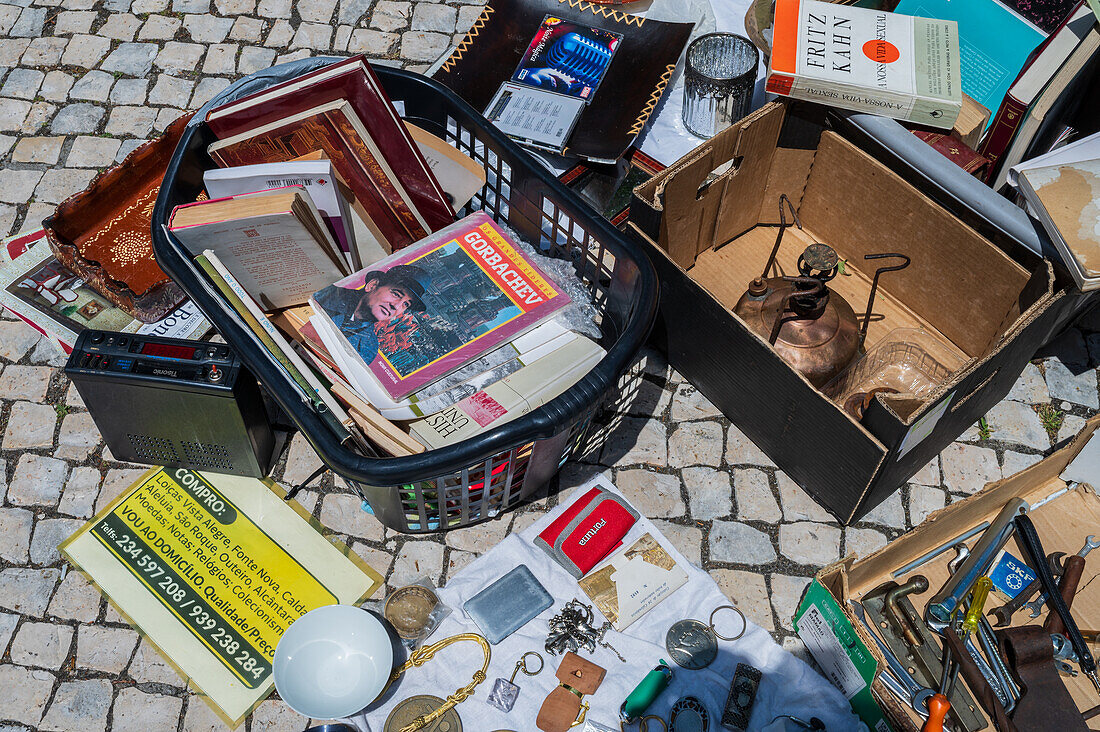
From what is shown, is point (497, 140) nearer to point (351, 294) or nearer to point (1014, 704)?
point (351, 294)

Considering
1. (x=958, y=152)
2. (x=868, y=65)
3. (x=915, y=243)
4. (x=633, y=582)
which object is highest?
(x=868, y=65)

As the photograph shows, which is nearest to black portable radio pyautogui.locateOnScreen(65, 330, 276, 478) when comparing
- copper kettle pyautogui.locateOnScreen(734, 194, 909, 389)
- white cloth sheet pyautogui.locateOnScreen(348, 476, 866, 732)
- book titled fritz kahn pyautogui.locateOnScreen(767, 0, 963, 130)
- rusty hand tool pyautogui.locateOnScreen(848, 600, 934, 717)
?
white cloth sheet pyautogui.locateOnScreen(348, 476, 866, 732)

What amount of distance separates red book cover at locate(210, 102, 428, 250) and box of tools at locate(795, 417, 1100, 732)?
1929 millimetres

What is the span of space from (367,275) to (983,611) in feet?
7.54

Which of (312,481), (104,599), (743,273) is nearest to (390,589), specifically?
(312,481)

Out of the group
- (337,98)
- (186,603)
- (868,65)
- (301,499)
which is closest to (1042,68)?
(868,65)

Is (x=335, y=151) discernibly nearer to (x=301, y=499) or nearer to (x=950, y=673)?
(x=301, y=499)

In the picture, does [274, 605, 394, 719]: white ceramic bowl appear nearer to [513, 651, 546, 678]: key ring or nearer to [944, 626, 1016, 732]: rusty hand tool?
[513, 651, 546, 678]: key ring

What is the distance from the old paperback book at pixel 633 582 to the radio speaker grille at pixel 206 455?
1.36 meters

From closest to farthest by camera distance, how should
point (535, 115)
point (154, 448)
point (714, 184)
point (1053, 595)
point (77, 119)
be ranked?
point (1053, 595), point (154, 448), point (714, 184), point (535, 115), point (77, 119)

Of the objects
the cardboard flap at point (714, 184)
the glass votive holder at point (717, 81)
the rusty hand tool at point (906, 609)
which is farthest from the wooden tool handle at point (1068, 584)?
the glass votive holder at point (717, 81)

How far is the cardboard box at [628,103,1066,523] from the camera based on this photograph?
110 inches

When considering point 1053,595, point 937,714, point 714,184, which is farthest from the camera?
point 714,184

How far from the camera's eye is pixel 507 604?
2.99 meters
